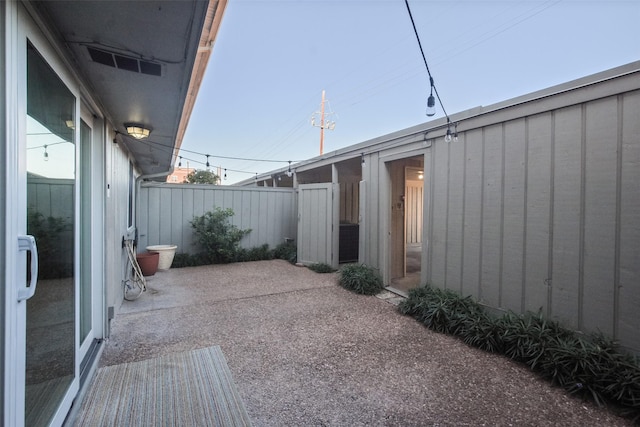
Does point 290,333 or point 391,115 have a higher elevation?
point 391,115

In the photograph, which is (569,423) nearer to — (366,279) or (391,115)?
(366,279)

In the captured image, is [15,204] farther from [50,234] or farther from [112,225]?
[112,225]

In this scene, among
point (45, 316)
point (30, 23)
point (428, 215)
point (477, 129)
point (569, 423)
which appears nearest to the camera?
point (30, 23)

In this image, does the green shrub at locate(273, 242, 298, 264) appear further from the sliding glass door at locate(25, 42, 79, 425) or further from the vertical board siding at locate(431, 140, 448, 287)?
the sliding glass door at locate(25, 42, 79, 425)

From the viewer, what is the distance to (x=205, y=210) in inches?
273

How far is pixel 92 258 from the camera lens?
2.46 meters

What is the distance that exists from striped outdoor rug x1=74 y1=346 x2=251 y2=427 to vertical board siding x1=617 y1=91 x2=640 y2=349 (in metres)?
2.86

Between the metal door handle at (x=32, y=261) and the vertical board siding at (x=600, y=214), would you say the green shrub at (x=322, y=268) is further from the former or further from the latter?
the metal door handle at (x=32, y=261)

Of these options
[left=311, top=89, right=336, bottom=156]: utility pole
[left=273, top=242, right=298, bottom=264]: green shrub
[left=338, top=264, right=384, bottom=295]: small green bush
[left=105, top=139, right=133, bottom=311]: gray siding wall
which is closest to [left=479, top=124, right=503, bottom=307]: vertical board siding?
[left=338, top=264, right=384, bottom=295]: small green bush

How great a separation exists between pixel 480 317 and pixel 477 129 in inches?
81.6

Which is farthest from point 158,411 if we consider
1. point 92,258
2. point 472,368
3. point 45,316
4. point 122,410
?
point 472,368

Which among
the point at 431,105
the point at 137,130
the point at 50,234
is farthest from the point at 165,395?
the point at 431,105

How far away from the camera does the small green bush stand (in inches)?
179

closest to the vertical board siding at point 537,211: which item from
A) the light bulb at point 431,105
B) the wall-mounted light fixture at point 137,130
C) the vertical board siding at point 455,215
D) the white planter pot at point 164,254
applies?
the vertical board siding at point 455,215
